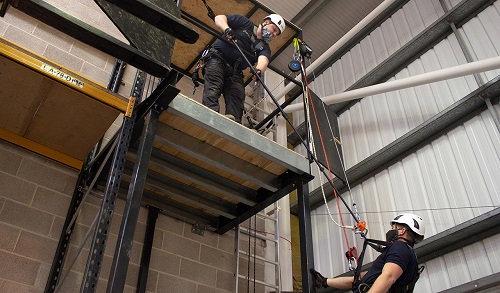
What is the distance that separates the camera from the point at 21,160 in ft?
16.1

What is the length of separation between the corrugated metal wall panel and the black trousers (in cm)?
371

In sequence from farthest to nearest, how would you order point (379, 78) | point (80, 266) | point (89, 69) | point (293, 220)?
point (293, 220) < point (379, 78) < point (89, 69) < point (80, 266)

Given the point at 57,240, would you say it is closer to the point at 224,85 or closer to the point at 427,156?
the point at 224,85

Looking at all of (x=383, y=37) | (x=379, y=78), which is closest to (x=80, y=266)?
(x=379, y=78)

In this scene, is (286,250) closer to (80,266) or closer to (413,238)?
(413,238)

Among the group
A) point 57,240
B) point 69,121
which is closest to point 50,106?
point 69,121

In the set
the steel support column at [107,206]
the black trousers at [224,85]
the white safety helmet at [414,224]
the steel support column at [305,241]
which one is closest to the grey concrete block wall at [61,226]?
the steel support column at [107,206]

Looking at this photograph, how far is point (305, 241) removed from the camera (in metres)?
4.33

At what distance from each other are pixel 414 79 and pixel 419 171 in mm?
1560

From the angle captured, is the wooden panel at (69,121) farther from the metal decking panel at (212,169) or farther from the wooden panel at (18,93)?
the metal decking panel at (212,169)

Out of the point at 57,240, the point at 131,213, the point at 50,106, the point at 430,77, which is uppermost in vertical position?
the point at 430,77

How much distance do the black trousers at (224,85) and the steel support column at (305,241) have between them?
4.03 feet

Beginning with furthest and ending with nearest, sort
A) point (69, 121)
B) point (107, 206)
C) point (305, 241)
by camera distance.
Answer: point (69, 121) < point (305, 241) < point (107, 206)

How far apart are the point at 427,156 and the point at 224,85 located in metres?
3.95
